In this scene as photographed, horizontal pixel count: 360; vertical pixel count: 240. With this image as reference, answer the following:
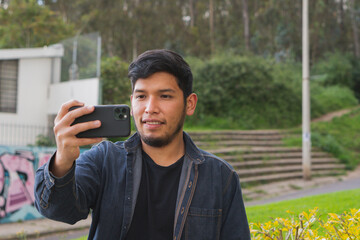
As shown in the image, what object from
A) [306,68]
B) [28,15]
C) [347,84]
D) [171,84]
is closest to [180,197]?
[171,84]

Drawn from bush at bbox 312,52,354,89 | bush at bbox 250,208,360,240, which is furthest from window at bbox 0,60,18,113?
bush at bbox 312,52,354,89

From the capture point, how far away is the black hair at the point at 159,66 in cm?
174

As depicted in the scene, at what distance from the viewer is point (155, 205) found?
1.75 m

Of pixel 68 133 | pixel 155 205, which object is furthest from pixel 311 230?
pixel 68 133

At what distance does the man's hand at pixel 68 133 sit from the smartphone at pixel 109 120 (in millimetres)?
24

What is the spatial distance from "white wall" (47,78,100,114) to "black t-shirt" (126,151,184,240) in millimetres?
11010

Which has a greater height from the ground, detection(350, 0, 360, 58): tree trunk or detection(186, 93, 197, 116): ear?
detection(350, 0, 360, 58): tree trunk

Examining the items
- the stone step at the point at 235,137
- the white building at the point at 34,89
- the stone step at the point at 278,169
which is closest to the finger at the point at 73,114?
the stone step at the point at 278,169

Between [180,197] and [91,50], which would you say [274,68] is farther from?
[180,197]

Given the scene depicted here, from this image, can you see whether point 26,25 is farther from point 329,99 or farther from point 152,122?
point 152,122

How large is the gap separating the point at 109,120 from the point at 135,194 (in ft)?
1.33

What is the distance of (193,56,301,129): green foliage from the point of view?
19047 mm

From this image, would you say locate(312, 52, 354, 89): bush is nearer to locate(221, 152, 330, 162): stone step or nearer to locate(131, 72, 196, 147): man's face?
locate(221, 152, 330, 162): stone step

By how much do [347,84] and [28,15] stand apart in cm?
2194
